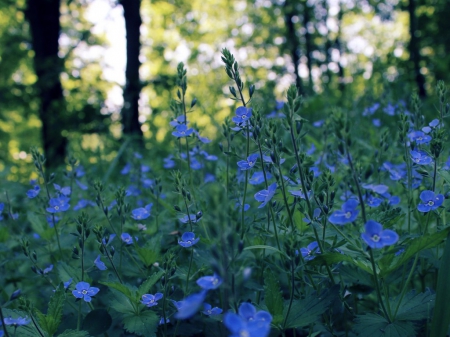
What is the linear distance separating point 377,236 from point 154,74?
13288mm

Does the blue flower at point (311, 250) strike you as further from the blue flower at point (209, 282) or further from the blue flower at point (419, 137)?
the blue flower at point (419, 137)

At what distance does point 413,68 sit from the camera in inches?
395

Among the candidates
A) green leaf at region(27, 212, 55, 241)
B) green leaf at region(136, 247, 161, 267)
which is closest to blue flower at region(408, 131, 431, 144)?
green leaf at region(136, 247, 161, 267)

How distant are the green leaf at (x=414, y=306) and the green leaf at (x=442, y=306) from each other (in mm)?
131

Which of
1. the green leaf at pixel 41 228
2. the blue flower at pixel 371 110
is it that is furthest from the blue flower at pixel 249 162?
the blue flower at pixel 371 110

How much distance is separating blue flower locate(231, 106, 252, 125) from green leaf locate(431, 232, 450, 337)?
952 mm

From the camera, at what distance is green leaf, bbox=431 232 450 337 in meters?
1.53

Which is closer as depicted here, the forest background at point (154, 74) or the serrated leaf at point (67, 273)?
the serrated leaf at point (67, 273)

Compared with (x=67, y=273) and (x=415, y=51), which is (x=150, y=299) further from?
(x=415, y=51)

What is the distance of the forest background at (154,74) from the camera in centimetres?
668

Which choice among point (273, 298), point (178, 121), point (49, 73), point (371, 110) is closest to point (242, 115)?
point (178, 121)

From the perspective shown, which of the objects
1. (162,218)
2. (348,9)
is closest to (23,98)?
(162,218)

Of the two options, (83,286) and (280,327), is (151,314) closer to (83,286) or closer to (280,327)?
(83,286)

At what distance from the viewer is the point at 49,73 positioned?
8141mm
